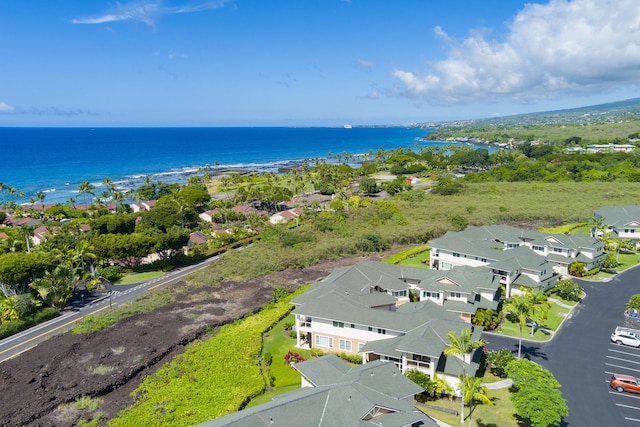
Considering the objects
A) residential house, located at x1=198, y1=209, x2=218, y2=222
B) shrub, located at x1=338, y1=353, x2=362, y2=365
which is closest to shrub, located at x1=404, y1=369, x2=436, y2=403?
shrub, located at x1=338, y1=353, x2=362, y2=365

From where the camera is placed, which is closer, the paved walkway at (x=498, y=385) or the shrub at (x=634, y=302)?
the paved walkway at (x=498, y=385)

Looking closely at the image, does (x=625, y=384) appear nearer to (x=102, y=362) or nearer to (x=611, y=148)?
(x=102, y=362)

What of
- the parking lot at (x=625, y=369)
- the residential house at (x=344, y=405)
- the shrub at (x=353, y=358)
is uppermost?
the residential house at (x=344, y=405)

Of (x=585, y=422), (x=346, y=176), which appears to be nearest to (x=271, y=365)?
(x=585, y=422)

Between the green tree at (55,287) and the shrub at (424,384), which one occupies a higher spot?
the green tree at (55,287)

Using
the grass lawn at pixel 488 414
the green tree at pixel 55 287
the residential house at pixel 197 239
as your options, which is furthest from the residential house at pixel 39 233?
the grass lawn at pixel 488 414

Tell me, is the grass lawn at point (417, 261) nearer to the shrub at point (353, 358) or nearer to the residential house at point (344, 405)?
the shrub at point (353, 358)

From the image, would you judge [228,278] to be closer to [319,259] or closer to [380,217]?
A: [319,259]

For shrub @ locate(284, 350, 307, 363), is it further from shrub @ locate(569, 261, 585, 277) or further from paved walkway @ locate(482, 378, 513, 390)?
shrub @ locate(569, 261, 585, 277)
